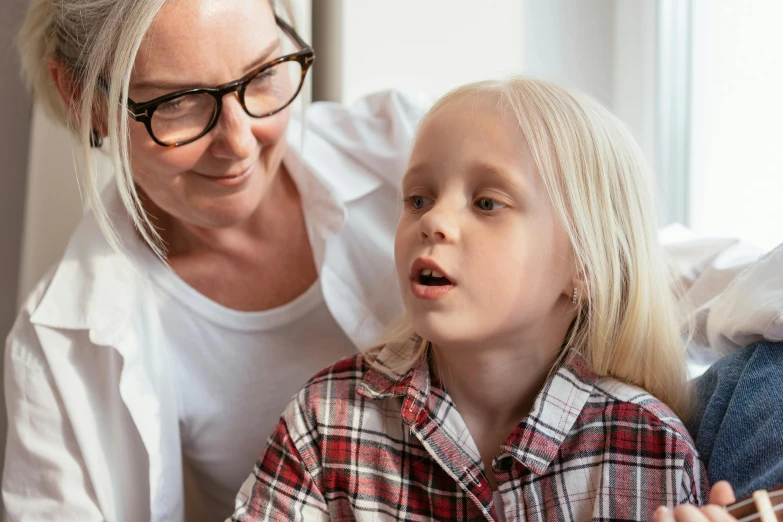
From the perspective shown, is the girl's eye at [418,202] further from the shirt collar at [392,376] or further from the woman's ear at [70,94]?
the woman's ear at [70,94]

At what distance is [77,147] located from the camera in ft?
3.97

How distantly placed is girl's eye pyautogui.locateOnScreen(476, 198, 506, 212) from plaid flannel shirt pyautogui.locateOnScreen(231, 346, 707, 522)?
210mm

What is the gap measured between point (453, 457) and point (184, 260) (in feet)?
1.95

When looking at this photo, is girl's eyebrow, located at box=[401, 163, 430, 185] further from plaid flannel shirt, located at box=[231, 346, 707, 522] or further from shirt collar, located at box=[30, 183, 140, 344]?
shirt collar, located at box=[30, 183, 140, 344]

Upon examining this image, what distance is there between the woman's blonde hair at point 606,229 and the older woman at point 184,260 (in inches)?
11.4

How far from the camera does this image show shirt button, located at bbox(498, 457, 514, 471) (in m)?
0.97

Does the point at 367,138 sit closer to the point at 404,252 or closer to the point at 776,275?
the point at 404,252

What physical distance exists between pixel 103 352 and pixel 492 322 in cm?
57

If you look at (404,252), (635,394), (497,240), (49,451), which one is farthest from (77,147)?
(635,394)

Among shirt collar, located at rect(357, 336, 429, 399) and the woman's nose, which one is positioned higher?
the woman's nose

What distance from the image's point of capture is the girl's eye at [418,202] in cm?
99

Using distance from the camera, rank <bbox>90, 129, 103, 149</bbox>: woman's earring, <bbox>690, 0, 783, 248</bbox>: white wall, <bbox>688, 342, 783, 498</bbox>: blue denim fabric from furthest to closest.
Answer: <bbox>690, 0, 783, 248</bbox>: white wall, <bbox>90, 129, 103, 149</bbox>: woman's earring, <bbox>688, 342, 783, 498</bbox>: blue denim fabric

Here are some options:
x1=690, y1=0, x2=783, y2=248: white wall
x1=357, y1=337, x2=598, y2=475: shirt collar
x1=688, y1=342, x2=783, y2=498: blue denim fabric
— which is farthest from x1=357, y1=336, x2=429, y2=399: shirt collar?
x1=690, y1=0, x2=783, y2=248: white wall

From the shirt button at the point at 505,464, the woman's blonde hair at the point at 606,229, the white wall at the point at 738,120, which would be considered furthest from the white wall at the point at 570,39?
the shirt button at the point at 505,464
